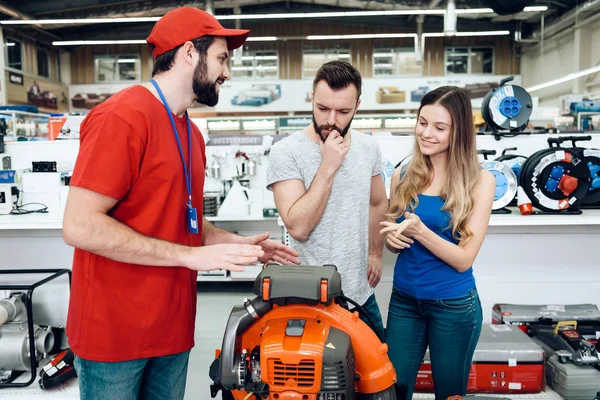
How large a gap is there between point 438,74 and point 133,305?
45.2 feet

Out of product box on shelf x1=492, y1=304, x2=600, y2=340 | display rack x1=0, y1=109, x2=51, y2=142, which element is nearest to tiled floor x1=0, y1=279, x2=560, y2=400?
product box on shelf x1=492, y1=304, x2=600, y2=340

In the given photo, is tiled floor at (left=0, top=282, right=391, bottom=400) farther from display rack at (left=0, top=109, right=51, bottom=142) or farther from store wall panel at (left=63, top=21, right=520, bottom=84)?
store wall panel at (left=63, top=21, right=520, bottom=84)

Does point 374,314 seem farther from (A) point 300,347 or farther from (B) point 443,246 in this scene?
(A) point 300,347

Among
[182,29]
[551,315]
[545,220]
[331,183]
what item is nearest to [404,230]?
[331,183]

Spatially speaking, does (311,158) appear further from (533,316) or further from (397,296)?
(533,316)

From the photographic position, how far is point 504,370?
2314mm

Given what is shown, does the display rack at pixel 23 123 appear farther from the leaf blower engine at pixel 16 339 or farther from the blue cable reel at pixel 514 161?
the blue cable reel at pixel 514 161

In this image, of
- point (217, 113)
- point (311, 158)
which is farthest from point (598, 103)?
point (217, 113)

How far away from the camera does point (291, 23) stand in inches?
535

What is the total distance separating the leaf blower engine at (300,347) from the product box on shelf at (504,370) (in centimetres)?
128

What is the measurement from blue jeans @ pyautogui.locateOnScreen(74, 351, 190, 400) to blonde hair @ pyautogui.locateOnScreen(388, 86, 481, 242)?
37.0 inches

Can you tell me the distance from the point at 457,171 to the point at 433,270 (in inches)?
14.3

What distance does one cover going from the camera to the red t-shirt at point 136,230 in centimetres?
117

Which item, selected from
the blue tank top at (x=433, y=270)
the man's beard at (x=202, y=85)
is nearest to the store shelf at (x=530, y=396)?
the blue tank top at (x=433, y=270)
